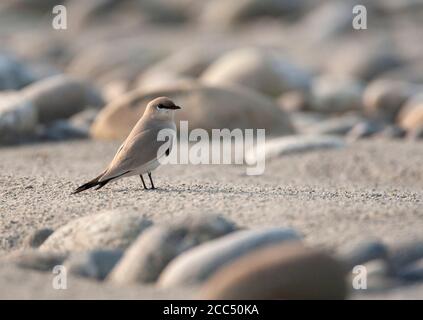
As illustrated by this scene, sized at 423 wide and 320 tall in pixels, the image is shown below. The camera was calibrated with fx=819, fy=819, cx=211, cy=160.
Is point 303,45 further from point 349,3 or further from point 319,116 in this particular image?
point 319,116

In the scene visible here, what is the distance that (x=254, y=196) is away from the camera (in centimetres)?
510

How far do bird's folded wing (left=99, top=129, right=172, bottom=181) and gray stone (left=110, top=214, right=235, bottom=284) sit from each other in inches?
39.8

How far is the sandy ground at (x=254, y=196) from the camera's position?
4.35 meters

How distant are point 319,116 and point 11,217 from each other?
24.0 feet

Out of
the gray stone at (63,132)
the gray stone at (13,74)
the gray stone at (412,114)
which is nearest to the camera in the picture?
the gray stone at (63,132)

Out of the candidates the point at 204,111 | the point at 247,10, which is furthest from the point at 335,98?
the point at 247,10

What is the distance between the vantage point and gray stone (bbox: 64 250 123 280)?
13.2 ft

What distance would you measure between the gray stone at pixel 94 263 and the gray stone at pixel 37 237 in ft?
1.40

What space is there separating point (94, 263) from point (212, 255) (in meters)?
0.63

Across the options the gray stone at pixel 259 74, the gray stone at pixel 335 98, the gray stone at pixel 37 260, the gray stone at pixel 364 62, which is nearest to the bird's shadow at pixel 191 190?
the gray stone at pixel 37 260

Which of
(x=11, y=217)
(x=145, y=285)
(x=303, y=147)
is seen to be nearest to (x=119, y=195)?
(x=11, y=217)

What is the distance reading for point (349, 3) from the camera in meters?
22.6

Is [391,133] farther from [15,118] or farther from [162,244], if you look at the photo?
[162,244]

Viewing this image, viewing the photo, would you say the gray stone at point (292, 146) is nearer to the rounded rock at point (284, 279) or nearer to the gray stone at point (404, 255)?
the gray stone at point (404, 255)
